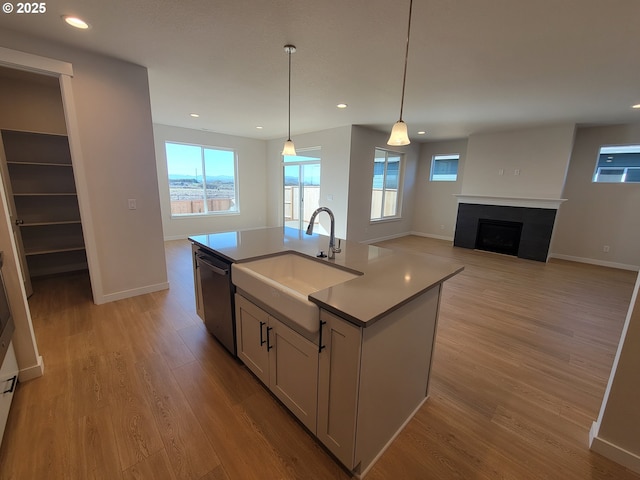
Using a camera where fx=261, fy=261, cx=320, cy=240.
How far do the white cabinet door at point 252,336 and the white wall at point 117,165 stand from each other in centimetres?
207

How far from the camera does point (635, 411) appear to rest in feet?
4.42

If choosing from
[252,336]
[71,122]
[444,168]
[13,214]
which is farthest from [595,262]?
[13,214]

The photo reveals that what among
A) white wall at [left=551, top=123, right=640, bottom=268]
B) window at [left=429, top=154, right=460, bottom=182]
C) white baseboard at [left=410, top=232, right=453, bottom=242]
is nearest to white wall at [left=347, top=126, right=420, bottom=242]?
window at [left=429, top=154, right=460, bottom=182]

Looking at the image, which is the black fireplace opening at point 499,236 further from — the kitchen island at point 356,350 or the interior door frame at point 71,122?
the interior door frame at point 71,122

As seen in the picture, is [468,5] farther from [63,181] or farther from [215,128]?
[215,128]

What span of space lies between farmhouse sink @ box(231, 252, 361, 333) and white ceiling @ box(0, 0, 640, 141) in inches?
71.7

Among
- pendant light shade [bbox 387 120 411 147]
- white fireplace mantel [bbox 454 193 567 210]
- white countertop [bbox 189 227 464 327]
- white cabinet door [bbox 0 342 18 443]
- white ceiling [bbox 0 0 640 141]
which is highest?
white ceiling [bbox 0 0 640 141]

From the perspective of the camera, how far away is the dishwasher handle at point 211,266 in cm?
192

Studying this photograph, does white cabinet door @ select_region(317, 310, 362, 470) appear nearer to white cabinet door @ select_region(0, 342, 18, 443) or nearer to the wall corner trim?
white cabinet door @ select_region(0, 342, 18, 443)

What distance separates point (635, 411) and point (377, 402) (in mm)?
1339

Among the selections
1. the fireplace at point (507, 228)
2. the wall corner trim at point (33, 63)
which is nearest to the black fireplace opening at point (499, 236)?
the fireplace at point (507, 228)

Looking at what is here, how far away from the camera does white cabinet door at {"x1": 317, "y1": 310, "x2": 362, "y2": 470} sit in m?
1.14

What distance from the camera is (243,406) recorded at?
171 cm

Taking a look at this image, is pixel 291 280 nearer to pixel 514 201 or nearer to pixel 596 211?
pixel 514 201
